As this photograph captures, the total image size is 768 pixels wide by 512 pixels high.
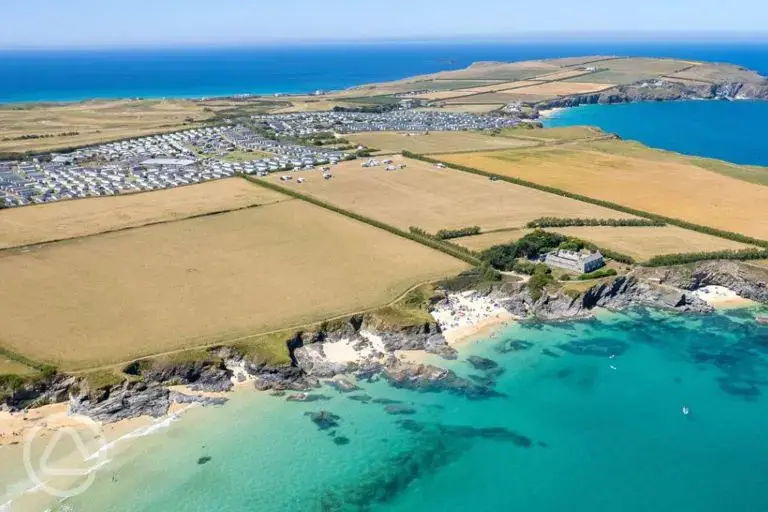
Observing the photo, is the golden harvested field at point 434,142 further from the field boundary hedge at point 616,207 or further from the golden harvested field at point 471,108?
the golden harvested field at point 471,108

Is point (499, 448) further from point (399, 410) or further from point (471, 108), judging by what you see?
point (471, 108)

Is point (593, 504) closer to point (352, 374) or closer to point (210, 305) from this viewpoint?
point (352, 374)

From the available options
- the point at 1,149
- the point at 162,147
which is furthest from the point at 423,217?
the point at 1,149

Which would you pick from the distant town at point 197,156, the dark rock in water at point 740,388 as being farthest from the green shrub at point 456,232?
the distant town at point 197,156

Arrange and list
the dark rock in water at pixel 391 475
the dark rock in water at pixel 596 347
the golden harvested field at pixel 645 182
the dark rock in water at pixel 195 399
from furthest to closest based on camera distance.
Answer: the golden harvested field at pixel 645 182 → the dark rock in water at pixel 596 347 → the dark rock in water at pixel 195 399 → the dark rock in water at pixel 391 475

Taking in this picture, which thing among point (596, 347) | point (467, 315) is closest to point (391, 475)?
point (467, 315)

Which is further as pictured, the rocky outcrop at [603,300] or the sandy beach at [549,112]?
the sandy beach at [549,112]
